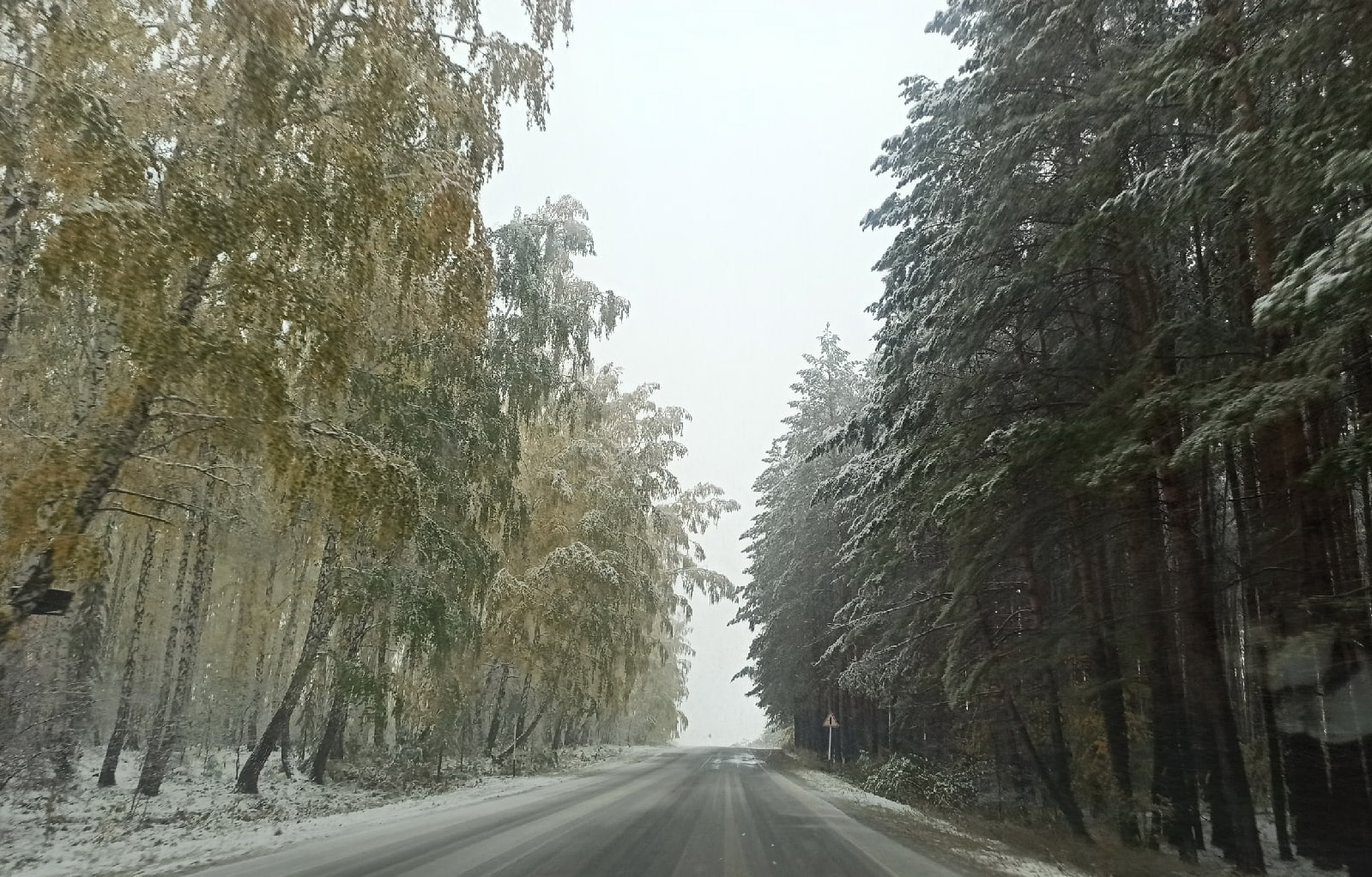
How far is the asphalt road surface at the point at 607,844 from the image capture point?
320 inches

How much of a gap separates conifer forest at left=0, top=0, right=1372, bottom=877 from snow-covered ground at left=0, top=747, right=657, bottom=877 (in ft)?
1.98

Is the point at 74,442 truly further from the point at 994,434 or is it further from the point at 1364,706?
the point at 1364,706

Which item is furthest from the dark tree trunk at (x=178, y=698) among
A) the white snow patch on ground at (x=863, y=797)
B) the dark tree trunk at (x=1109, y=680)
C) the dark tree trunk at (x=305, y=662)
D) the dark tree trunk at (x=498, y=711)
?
the dark tree trunk at (x=1109, y=680)

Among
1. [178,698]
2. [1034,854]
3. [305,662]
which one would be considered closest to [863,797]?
[1034,854]

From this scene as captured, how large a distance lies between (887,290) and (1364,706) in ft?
32.6

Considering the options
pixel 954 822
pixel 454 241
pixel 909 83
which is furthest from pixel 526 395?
pixel 954 822

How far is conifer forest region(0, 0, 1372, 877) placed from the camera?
19.6 ft

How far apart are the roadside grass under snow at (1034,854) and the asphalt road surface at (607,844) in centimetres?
71

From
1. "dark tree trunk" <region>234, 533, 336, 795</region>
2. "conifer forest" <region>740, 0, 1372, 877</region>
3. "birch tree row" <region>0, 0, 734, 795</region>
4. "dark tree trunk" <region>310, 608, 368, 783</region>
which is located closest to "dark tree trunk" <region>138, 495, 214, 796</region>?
"birch tree row" <region>0, 0, 734, 795</region>

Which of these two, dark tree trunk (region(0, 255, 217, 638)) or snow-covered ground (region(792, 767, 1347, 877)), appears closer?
dark tree trunk (region(0, 255, 217, 638))

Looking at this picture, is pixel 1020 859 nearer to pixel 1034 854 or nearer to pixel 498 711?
pixel 1034 854

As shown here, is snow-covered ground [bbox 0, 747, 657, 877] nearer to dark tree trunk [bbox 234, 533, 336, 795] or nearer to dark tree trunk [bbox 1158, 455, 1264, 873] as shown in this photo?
dark tree trunk [bbox 234, 533, 336, 795]

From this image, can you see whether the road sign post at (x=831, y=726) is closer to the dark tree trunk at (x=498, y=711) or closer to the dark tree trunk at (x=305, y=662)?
the dark tree trunk at (x=498, y=711)

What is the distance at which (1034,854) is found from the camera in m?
10.7
